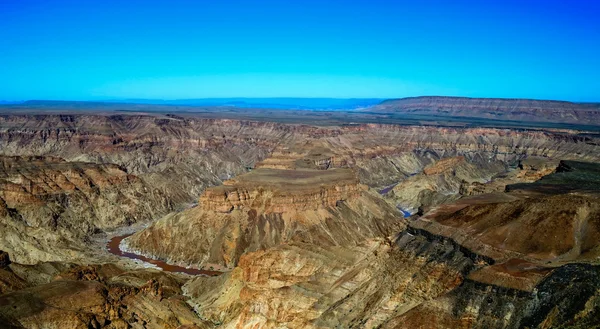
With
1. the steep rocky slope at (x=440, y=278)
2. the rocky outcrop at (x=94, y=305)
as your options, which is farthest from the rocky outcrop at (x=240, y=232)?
the rocky outcrop at (x=94, y=305)

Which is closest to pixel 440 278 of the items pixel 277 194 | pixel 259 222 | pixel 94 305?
pixel 94 305

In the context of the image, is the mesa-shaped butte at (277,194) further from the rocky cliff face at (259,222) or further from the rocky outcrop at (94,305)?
the rocky outcrop at (94,305)

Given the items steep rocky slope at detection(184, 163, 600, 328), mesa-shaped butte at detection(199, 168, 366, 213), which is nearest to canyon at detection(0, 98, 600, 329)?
steep rocky slope at detection(184, 163, 600, 328)

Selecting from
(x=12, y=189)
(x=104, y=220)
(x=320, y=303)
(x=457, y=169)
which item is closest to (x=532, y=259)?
(x=320, y=303)

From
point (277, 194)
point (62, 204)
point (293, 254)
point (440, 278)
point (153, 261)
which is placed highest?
point (440, 278)

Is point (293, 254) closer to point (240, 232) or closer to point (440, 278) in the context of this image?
point (440, 278)

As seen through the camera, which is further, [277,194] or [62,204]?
[62,204]

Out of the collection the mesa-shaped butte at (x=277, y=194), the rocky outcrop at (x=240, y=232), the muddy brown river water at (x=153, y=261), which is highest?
the mesa-shaped butte at (x=277, y=194)

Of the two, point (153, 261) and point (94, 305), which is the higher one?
point (94, 305)

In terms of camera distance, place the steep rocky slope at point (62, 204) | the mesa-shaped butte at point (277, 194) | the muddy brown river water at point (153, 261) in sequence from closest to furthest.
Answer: the muddy brown river water at point (153, 261) < the steep rocky slope at point (62, 204) < the mesa-shaped butte at point (277, 194)

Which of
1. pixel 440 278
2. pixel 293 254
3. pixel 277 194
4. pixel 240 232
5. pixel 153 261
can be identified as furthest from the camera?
pixel 277 194
